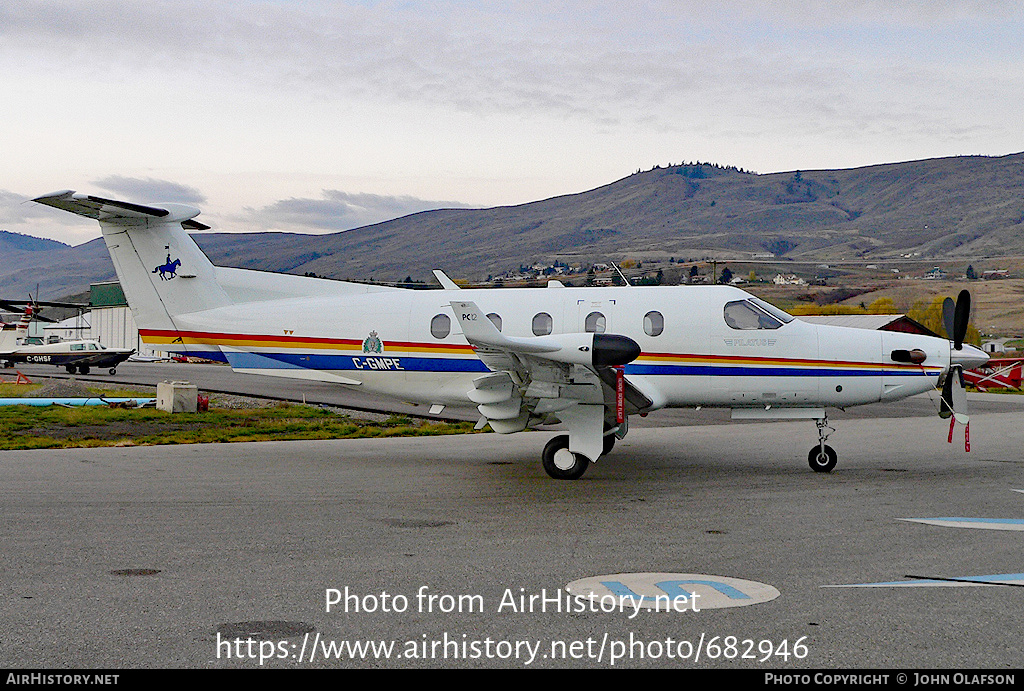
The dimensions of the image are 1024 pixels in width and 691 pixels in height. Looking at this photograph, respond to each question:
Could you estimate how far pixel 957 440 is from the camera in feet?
59.6

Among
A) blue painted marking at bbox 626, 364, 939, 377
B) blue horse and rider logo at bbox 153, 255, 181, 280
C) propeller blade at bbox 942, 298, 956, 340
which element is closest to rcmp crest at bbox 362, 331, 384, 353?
blue horse and rider logo at bbox 153, 255, 181, 280

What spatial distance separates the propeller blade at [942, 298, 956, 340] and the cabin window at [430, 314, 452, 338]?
785 centimetres

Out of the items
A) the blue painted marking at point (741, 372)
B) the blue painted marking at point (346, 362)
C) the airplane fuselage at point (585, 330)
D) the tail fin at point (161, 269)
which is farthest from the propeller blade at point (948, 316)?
the tail fin at point (161, 269)

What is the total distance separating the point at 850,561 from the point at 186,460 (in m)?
10.8

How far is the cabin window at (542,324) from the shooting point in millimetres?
13953

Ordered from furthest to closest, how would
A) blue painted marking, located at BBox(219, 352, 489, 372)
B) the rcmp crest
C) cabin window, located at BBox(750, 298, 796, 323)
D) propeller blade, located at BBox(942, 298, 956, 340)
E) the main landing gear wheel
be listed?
the rcmp crest → blue painted marking, located at BBox(219, 352, 489, 372) → cabin window, located at BBox(750, 298, 796, 323) → propeller blade, located at BBox(942, 298, 956, 340) → the main landing gear wheel

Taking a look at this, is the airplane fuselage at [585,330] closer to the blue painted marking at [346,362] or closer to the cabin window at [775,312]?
the blue painted marking at [346,362]

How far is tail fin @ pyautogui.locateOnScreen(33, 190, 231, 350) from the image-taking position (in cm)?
1538

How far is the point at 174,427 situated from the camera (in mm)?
19766

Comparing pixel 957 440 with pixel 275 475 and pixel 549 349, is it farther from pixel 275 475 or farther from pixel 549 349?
pixel 275 475

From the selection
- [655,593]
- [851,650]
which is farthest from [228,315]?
[851,650]

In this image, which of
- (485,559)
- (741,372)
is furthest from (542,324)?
(485,559)

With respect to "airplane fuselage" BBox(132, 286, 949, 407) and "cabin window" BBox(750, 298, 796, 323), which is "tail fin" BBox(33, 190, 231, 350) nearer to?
"airplane fuselage" BBox(132, 286, 949, 407)

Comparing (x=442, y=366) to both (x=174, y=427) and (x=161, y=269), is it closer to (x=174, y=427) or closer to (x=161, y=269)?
(x=161, y=269)
